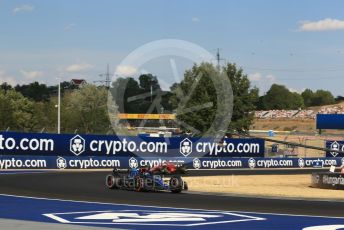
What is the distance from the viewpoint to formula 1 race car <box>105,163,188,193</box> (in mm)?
22500

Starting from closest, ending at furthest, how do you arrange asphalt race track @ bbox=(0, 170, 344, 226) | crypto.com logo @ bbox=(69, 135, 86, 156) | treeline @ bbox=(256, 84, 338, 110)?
asphalt race track @ bbox=(0, 170, 344, 226) < crypto.com logo @ bbox=(69, 135, 86, 156) < treeline @ bbox=(256, 84, 338, 110)

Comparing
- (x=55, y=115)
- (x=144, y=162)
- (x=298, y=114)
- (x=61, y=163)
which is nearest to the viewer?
(x=61, y=163)

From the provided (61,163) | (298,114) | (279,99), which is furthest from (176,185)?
(279,99)

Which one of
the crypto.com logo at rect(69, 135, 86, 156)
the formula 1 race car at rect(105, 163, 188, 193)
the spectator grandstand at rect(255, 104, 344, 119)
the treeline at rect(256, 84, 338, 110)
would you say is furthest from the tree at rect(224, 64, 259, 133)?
the treeline at rect(256, 84, 338, 110)

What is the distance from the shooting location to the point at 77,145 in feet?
128

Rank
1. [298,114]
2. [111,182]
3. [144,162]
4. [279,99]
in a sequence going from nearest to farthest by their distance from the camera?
[111,182] < [144,162] < [298,114] < [279,99]

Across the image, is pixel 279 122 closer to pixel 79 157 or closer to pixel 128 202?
pixel 79 157

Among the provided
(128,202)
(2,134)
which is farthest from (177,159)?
(128,202)

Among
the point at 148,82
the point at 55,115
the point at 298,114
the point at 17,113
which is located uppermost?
the point at 298,114

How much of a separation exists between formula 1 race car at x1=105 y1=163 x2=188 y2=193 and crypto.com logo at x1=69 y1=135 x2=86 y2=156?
15282 millimetres

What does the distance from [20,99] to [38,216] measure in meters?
69.7

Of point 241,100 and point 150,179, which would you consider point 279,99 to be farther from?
point 150,179

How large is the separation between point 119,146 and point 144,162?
103 inches

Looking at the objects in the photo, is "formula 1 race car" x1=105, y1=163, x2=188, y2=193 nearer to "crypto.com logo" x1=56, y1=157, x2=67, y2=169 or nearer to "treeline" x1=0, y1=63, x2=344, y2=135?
"treeline" x1=0, y1=63, x2=344, y2=135
